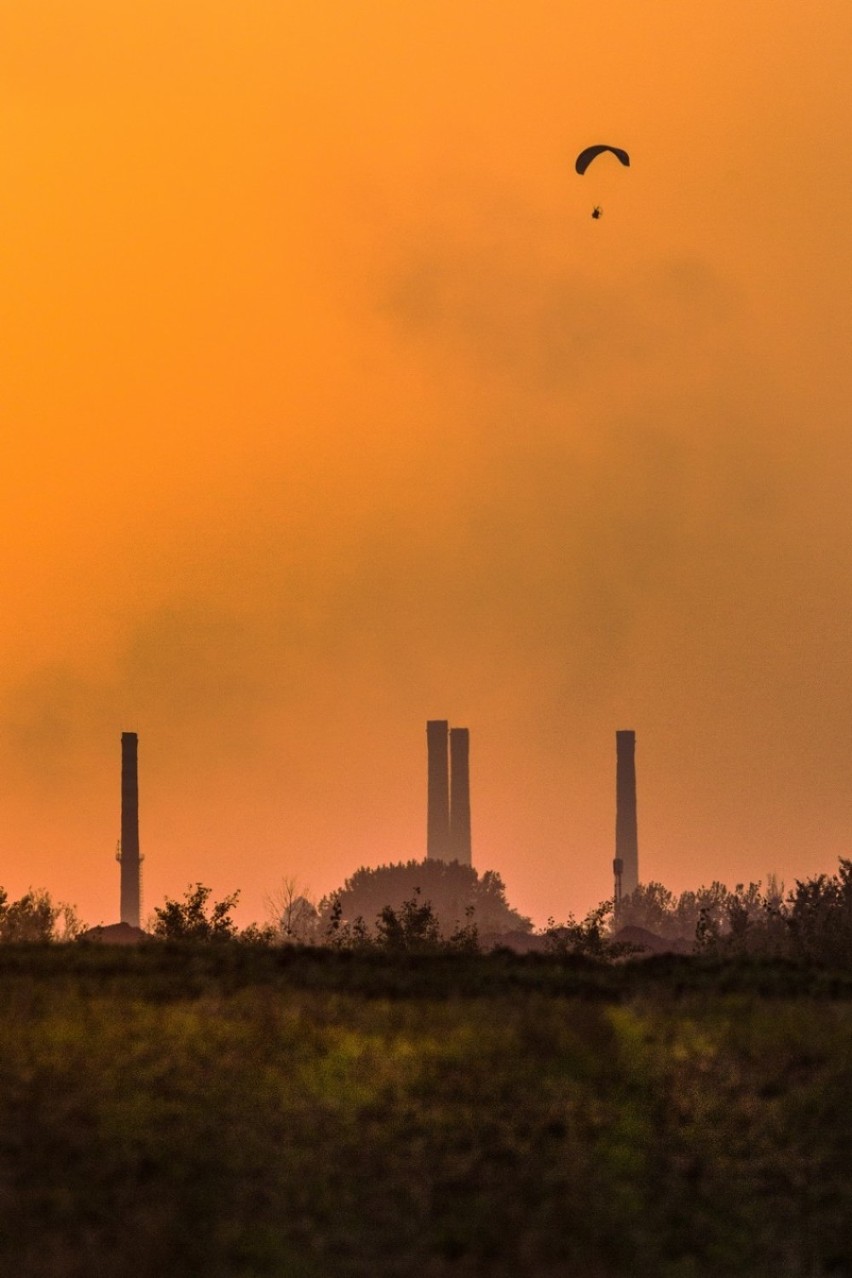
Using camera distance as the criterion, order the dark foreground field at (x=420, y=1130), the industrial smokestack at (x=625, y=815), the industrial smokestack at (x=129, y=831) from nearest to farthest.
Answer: the dark foreground field at (x=420, y=1130)
the industrial smokestack at (x=129, y=831)
the industrial smokestack at (x=625, y=815)

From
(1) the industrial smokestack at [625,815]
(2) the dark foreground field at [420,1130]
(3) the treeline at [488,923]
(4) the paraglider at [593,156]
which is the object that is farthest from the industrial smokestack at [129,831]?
(2) the dark foreground field at [420,1130]

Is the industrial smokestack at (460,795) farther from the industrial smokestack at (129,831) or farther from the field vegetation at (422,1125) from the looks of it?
the field vegetation at (422,1125)

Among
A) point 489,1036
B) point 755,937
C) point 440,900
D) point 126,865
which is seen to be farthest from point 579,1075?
point 440,900

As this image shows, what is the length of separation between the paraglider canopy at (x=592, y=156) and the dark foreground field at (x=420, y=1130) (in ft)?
104

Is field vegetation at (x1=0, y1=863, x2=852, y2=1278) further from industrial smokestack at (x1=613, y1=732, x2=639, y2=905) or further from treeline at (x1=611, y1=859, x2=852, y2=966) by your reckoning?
industrial smokestack at (x1=613, y1=732, x2=639, y2=905)

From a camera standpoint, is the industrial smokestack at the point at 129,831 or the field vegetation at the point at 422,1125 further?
the industrial smokestack at the point at 129,831

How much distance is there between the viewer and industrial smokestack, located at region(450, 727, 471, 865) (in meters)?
166

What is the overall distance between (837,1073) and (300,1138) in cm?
710

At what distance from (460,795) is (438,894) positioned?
8.40m

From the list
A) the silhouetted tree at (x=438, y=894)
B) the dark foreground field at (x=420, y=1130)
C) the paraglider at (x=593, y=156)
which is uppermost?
the paraglider at (x=593, y=156)

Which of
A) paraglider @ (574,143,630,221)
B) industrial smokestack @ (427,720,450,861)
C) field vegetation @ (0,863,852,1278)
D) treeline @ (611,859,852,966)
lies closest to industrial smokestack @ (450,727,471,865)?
industrial smokestack @ (427,720,450,861)

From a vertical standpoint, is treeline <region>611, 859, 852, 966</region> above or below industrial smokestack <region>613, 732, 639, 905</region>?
below

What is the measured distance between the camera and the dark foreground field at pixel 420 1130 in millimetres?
19844

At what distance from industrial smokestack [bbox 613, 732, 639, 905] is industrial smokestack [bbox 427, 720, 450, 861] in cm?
1392
